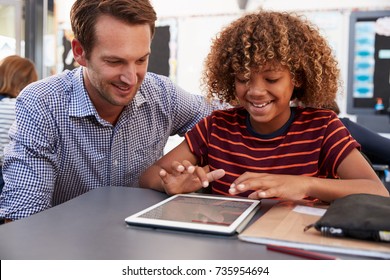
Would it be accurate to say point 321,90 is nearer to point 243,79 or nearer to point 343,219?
point 243,79

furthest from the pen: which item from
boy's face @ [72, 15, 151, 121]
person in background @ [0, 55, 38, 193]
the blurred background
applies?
the blurred background

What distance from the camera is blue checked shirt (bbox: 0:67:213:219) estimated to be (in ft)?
4.01

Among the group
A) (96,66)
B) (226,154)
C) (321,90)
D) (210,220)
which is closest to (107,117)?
(96,66)

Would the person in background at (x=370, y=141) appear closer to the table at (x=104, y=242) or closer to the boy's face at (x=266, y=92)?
the boy's face at (x=266, y=92)

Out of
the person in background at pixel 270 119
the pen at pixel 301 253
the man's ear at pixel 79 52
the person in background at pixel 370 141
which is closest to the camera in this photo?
the pen at pixel 301 253

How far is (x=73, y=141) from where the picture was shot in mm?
1328

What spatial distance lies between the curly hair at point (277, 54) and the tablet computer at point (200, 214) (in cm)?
38

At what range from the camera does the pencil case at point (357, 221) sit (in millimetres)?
627

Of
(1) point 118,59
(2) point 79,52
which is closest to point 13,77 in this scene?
(2) point 79,52

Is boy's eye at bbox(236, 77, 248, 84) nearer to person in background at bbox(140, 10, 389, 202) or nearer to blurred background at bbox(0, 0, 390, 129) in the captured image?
person in background at bbox(140, 10, 389, 202)

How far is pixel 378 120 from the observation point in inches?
132

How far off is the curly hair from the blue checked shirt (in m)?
0.27

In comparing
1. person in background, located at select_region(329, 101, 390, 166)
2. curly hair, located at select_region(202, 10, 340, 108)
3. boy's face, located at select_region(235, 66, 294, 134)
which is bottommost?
person in background, located at select_region(329, 101, 390, 166)

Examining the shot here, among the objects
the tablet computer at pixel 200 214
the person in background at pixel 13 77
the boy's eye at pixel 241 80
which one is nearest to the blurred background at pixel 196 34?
the person in background at pixel 13 77
